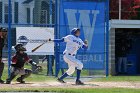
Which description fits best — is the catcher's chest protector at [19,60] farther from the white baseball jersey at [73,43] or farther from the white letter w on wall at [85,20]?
the white letter w on wall at [85,20]

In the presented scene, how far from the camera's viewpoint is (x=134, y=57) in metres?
23.8

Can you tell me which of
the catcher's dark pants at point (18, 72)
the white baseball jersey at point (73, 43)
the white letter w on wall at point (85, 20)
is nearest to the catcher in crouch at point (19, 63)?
the catcher's dark pants at point (18, 72)

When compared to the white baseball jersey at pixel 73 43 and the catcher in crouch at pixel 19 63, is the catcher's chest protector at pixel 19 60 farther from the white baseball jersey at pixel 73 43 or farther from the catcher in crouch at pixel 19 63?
the white baseball jersey at pixel 73 43

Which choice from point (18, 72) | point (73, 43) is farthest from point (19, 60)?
point (73, 43)

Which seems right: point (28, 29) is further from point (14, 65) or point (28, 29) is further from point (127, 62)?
point (127, 62)

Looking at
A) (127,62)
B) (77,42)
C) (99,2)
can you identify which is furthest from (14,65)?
(127,62)

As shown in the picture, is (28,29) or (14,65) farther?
(28,29)

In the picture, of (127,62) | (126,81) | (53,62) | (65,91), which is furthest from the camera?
(127,62)

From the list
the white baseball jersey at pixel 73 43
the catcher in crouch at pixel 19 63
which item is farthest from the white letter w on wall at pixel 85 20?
the catcher in crouch at pixel 19 63

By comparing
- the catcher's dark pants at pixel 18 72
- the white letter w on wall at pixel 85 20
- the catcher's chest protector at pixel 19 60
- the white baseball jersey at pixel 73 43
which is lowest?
the catcher's dark pants at pixel 18 72

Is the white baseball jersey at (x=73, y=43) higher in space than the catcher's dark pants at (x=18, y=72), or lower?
higher

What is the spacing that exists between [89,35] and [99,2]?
4.57 ft

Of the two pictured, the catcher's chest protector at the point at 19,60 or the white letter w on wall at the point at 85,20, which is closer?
the catcher's chest protector at the point at 19,60

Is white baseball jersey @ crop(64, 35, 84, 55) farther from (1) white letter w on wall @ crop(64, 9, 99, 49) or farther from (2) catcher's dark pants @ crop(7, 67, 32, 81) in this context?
(1) white letter w on wall @ crop(64, 9, 99, 49)
